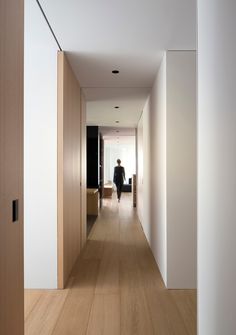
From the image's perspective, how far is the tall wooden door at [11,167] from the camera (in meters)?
1.25

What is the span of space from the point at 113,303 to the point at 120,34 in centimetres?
249

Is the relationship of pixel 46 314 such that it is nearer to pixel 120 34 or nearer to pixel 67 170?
pixel 67 170

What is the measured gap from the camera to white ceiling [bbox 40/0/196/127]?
226 cm

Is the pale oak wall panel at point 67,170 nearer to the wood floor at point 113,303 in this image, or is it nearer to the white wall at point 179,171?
the wood floor at point 113,303

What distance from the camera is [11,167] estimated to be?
4.42ft

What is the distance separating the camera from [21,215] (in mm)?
1469

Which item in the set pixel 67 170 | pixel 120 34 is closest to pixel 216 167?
pixel 120 34

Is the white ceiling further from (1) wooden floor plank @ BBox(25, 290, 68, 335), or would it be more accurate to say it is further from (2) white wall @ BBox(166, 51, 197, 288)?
(1) wooden floor plank @ BBox(25, 290, 68, 335)

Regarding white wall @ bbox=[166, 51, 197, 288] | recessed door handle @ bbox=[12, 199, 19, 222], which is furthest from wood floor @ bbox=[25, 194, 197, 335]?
recessed door handle @ bbox=[12, 199, 19, 222]

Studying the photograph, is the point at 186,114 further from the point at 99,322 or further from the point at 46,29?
the point at 99,322

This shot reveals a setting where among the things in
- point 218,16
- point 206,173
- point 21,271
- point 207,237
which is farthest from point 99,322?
point 218,16

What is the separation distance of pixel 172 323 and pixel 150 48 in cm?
256

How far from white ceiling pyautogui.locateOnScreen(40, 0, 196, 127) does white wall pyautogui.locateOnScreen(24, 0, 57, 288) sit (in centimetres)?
39

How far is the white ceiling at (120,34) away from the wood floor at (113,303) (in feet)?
8.11
